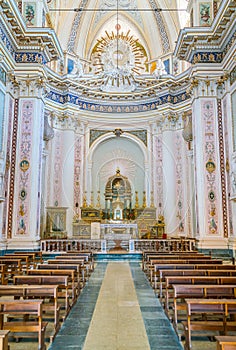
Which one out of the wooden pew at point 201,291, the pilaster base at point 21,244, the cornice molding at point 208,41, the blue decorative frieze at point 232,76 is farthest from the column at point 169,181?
the wooden pew at point 201,291

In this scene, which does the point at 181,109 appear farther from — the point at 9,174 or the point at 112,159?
the point at 9,174

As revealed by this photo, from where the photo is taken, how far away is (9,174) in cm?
1245

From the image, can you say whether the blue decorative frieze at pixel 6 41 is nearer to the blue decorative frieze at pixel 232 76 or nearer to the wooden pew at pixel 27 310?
the blue decorative frieze at pixel 232 76

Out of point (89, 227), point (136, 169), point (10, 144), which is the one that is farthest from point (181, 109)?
point (10, 144)

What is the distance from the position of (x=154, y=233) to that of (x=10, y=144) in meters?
8.46

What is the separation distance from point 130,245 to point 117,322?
30.1 feet

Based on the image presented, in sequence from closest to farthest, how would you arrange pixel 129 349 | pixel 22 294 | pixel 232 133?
pixel 129 349 → pixel 22 294 → pixel 232 133

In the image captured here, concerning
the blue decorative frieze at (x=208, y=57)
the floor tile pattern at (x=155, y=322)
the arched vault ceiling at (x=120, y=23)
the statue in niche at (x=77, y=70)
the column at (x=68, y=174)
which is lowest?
the floor tile pattern at (x=155, y=322)

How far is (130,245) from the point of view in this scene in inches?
543

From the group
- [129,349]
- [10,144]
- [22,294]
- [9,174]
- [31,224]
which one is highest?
[10,144]

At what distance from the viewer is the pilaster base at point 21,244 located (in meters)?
12.0

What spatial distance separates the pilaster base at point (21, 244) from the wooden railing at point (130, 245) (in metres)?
0.89

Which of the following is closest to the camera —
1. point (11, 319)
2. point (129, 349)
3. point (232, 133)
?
point (129, 349)

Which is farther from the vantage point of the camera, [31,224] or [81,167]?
[81,167]
